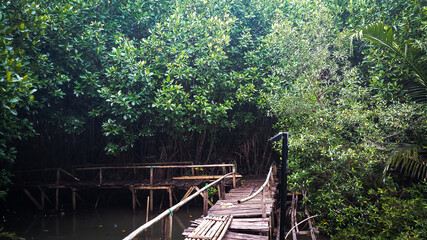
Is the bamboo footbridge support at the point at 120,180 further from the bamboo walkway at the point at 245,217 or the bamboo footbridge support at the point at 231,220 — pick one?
the bamboo footbridge support at the point at 231,220

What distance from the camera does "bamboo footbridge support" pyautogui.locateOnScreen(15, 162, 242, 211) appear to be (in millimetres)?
9078

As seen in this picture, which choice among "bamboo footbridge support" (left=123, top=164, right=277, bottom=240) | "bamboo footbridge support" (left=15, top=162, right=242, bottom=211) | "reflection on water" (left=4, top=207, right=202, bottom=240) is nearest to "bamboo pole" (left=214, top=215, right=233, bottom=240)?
"bamboo footbridge support" (left=123, top=164, right=277, bottom=240)

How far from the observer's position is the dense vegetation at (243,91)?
20.0 ft

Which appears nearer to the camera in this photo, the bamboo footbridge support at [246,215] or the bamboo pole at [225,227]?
the bamboo pole at [225,227]

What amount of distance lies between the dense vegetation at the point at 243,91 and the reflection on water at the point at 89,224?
1.83 meters

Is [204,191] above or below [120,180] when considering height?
above

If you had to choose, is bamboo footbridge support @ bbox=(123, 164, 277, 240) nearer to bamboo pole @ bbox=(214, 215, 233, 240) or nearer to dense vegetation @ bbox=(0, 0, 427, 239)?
bamboo pole @ bbox=(214, 215, 233, 240)

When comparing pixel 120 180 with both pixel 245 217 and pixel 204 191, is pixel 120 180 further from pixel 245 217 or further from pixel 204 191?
pixel 245 217

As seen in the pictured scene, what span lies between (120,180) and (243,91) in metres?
4.78

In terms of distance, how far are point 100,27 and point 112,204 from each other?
603 cm

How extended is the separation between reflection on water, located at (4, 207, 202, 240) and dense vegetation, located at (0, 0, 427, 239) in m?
1.83

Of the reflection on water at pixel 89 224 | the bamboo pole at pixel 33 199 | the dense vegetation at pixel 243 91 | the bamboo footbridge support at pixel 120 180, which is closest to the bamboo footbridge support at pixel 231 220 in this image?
the dense vegetation at pixel 243 91

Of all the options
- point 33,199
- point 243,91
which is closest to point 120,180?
point 33,199

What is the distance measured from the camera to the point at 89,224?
8.34 meters
